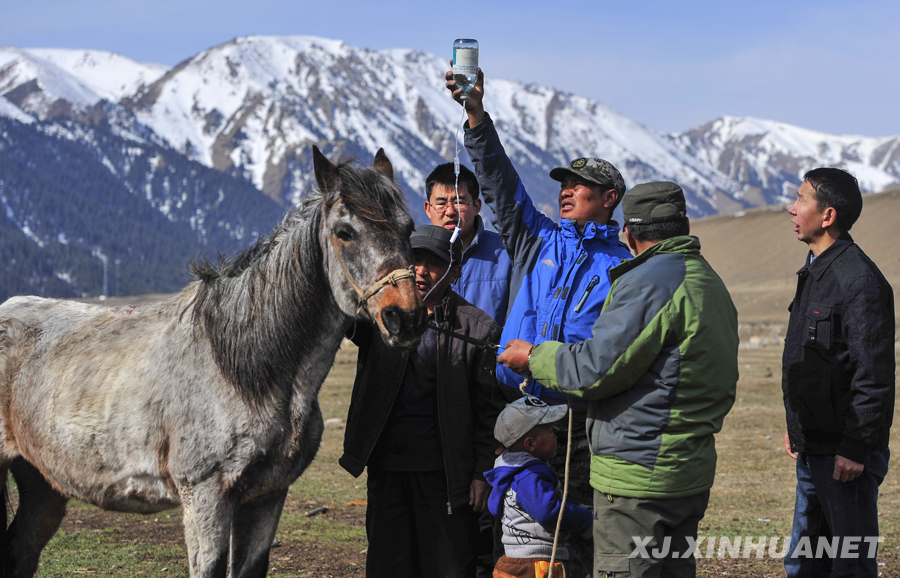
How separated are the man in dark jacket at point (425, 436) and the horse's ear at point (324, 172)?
65 cm

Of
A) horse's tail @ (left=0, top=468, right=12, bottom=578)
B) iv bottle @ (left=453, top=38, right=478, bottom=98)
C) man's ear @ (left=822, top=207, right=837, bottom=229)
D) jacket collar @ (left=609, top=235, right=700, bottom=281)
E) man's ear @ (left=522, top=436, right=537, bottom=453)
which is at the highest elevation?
iv bottle @ (left=453, top=38, right=478, bottom=98)

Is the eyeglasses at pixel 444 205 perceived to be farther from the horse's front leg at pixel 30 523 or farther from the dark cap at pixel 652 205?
the horse's front leg at pixel 30 523

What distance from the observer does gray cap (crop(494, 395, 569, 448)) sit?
12.6 feet

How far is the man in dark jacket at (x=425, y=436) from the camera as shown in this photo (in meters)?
4.16

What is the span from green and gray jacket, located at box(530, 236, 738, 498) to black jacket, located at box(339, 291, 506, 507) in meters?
0.98

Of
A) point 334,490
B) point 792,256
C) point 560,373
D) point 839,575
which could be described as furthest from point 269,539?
point 792,256

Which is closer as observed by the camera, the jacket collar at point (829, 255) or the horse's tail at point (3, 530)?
the jacket collar at point (829, 255)

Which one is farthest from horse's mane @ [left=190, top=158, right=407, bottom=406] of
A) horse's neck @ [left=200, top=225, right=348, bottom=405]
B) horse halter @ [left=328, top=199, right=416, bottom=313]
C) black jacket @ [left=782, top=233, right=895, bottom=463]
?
black jacket @ [left=782, top=233, right=895, bottom=463]

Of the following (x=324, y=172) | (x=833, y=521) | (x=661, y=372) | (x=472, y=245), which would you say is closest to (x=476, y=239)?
(x=472, y=245)

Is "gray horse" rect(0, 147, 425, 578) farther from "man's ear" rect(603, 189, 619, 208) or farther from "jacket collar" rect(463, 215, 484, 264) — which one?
"man's ear" rect(603, 189, 619, 208)

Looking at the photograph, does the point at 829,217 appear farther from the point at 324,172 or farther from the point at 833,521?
the point at 324,172

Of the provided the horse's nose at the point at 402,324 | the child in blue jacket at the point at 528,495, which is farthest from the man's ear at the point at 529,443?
the horse's nose at the point at 402,324

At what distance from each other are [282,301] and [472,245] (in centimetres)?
143

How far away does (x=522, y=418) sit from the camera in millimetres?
3848
